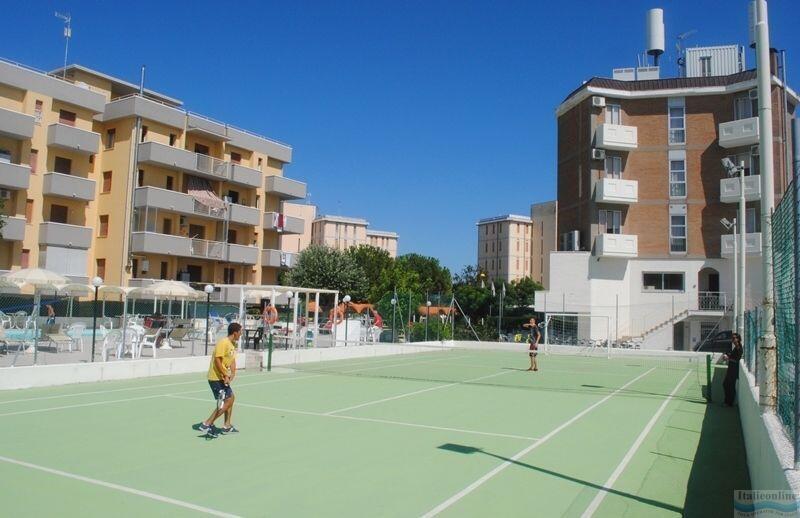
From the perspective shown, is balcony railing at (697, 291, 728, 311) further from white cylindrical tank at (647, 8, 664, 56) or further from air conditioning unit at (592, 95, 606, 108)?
white cylindrical tank at (647, 8, 664, 56)

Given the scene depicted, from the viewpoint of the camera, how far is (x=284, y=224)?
51.3 m

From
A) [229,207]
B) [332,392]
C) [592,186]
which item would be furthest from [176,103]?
[332,392]

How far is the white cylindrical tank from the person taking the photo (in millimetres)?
44938

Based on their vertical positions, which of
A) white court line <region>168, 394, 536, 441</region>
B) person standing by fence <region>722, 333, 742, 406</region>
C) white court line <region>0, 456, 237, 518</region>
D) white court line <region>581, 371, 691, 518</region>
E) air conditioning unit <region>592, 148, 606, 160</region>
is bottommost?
white court line <region>0, 456, 237, 518</region>

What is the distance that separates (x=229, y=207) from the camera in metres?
46.0

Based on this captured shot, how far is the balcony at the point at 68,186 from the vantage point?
38.0 meters

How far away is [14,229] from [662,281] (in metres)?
37.8

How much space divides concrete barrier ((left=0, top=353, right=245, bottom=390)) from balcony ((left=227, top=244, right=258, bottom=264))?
27171mm

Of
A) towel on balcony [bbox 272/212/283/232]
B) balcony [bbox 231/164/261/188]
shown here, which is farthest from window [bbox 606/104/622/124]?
balcony [bbox 231/164/261/188]

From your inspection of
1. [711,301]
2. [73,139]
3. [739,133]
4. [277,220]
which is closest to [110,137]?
[73,139]

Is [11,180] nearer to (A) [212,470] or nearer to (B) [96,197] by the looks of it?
(B) [96,197]

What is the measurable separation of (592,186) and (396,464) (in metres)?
36.1

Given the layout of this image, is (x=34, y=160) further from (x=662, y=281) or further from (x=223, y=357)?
(x=662, y=281)

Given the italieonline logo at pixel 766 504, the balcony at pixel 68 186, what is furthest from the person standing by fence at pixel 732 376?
the balcony at pixel 68 186
